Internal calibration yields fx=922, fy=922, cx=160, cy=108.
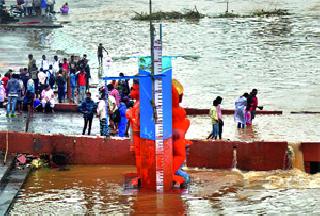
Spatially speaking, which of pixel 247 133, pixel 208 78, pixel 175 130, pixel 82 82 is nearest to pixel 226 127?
pixel 247 133

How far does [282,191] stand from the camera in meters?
20.1

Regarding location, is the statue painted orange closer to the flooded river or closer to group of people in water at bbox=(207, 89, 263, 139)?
the flooded river

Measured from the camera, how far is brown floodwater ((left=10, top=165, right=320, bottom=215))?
19047mm

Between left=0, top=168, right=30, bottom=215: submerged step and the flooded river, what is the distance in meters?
0.18

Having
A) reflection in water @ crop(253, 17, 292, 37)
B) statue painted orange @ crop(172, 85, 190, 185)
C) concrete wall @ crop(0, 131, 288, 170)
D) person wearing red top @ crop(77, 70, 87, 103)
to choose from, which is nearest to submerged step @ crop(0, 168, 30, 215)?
concrete wall @ crop(0, 131, 288, 170)

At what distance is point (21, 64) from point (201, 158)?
728 inches

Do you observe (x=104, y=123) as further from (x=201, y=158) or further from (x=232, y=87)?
(x=232, y=87)

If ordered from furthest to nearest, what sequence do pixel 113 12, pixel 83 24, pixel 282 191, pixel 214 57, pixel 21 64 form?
1. pixel 113 12
2. pixel 83 24
3. pixel 214 57
4. pixel 21 64
5. pixel 282 191

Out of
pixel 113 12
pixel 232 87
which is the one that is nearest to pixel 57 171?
pixel 232 87

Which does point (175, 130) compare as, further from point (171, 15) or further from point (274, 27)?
point (171, 15)

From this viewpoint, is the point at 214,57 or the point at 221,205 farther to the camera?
the point at 214,57

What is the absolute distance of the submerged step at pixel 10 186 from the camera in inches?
749

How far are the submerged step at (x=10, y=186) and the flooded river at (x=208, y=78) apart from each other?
18 cm

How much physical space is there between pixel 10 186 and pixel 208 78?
18.6 metres
